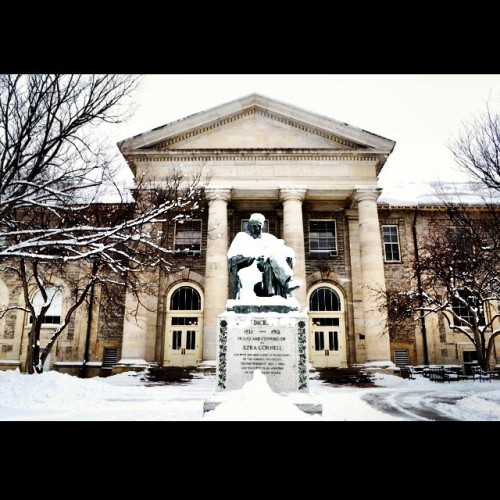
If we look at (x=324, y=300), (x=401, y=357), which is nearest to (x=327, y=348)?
(x=324, y=300)

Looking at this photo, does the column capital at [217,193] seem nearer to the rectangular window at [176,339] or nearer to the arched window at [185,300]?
the arched window at [185,300]

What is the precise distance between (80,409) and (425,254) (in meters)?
22.0

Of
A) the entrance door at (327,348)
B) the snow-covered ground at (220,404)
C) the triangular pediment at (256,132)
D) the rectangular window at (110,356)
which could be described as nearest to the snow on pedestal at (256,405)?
the snow-covered ground at (220,404)

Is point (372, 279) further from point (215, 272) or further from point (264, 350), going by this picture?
point (264, 350)

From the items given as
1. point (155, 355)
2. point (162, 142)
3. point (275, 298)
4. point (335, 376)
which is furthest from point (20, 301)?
point (275, 298)

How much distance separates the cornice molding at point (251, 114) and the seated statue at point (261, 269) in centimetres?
1724

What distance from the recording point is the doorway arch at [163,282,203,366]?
24375mm

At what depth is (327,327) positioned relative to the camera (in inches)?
984

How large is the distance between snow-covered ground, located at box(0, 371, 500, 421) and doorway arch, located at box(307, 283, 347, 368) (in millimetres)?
9320

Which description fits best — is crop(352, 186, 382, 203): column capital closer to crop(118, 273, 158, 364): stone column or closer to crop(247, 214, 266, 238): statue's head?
crop(118, 273, 158, 364): stone column

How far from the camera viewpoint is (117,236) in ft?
36.7

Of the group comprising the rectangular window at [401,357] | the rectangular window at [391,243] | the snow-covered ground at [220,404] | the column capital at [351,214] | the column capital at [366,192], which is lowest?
the snow-covered ground at [220,404]

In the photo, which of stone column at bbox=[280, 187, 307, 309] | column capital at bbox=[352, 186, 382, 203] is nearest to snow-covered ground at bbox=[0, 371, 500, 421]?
stone column at bbox=[280, 187, 307, 309]

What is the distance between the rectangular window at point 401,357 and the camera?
83.0 ft
